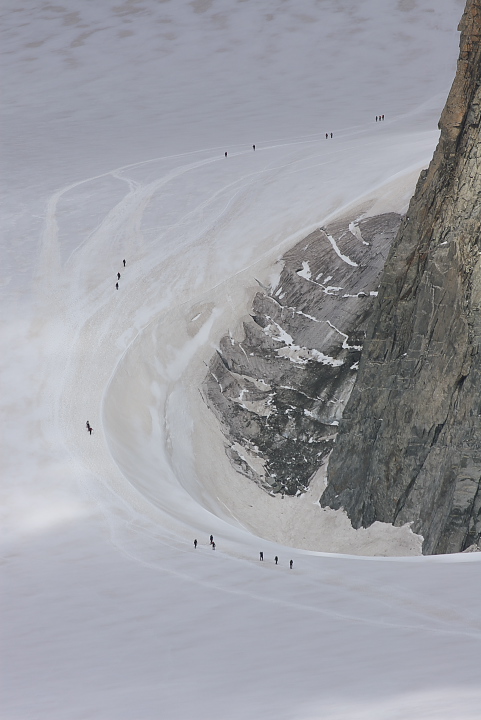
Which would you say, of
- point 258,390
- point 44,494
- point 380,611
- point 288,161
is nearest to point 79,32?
point 288,161

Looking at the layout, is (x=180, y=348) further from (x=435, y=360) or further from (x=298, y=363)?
(x=435, y=360)

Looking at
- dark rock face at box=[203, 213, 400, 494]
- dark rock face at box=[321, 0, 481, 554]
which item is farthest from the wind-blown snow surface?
dark rock face at box=[321, 0, 481, 554]

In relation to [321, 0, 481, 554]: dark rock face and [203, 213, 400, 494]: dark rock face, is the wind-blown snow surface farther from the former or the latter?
[321, 0, 481, 554]: dark rock face

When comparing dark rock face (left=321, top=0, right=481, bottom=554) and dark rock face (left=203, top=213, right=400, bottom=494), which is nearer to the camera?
dark rock face (left=321, top=0, right=481, bottom=554)

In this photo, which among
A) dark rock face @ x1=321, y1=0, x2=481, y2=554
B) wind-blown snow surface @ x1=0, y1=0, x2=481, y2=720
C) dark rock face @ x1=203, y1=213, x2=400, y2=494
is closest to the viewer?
wind-blown snow surface @ x1=0, y1=0, x2=481, y2=720

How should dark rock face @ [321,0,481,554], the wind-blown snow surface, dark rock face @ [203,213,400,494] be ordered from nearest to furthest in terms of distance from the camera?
1. the wind-blown snow surface
2. dark rock face @ [321,0,481,554]
3. dark rock face @ [203,213,400,494]
